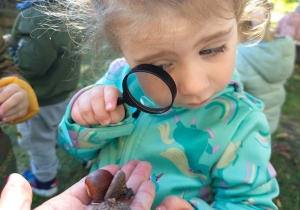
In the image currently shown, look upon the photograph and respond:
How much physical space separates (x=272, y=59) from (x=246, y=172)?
2.09m

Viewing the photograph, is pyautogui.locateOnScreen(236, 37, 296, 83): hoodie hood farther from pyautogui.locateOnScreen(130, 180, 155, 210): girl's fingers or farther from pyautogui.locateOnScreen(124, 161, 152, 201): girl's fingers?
pyautogui.locateOnScreen(130, 180, 155, 210): girl's fingers

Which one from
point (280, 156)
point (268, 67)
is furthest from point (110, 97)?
point (280, 156)

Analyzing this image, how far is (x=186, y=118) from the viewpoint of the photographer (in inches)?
59.5

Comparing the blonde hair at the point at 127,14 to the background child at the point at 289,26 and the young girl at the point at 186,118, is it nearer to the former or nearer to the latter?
the young girl at the point at 186,118

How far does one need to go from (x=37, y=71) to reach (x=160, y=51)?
1548 millimetres

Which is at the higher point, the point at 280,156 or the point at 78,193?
the point at 78,193

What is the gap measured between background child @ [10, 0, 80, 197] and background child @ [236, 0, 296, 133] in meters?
1.72

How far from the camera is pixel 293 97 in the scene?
15.3ft

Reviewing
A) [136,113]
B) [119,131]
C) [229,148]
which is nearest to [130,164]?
[119,131]

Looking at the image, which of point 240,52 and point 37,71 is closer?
point 37,71

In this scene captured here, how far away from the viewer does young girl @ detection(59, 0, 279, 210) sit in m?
1.09

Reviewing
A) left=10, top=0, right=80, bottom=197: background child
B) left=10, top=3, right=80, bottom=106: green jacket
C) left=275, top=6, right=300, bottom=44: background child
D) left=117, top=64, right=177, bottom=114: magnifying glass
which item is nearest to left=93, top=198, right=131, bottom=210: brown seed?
left=117, top=64, right=177, bottom=114: magnifying glass

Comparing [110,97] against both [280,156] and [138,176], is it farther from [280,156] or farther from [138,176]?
[280,156]

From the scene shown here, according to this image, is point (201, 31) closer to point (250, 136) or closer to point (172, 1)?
point (172, 1)
